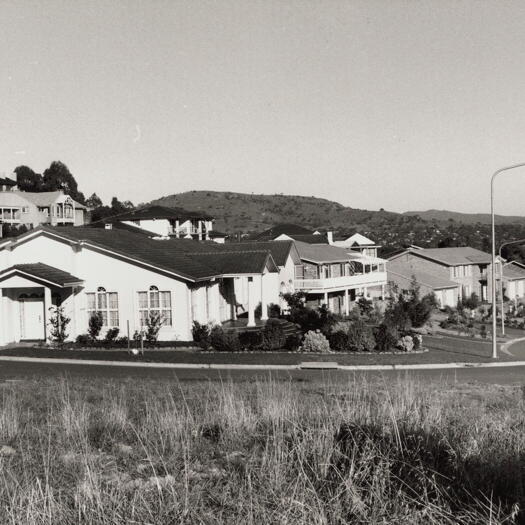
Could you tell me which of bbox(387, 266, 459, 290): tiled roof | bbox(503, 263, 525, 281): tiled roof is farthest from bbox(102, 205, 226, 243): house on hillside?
bbox(503, 263, 525, 281): tiled roof

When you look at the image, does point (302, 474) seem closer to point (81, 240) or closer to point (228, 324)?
point (81, 240)

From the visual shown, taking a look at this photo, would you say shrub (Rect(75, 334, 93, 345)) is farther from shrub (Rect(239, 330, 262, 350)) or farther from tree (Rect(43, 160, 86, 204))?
tree (Rect(43, 160, 86, 204))

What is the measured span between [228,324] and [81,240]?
30.5ft

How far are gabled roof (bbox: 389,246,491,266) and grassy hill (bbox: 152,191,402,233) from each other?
3031 inches

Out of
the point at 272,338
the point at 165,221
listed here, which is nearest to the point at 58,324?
the point at 272,338

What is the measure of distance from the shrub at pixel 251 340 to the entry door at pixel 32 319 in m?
8.80

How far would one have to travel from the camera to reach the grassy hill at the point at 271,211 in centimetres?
15900

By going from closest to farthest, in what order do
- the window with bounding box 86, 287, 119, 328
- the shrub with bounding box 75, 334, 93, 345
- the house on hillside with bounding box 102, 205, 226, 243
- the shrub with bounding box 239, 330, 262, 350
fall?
1. the shrub with bounding box 239, 330, 262, 350
2. the shrub with bounding box 75, 334, 93, 345
3. the window with bounding box 86, 287, 119, 328
4. the house on hillside with bounding box 102, 205, 226, 243

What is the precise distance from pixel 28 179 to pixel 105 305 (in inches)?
3773

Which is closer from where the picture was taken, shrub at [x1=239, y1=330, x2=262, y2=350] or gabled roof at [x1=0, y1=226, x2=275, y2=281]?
shrub at [x1=239, y1=330, x2=262, y2=350]

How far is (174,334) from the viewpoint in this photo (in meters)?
29.7

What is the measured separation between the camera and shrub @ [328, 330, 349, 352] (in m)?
Answer: 29.6

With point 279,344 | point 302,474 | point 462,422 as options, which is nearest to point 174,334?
point 279,344

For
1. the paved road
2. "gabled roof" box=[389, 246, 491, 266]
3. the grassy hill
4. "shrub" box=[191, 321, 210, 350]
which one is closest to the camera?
the paved road
